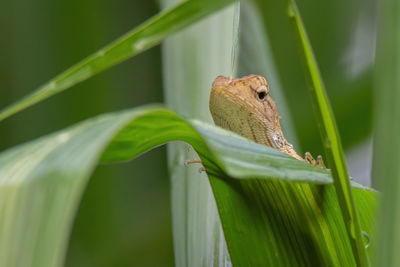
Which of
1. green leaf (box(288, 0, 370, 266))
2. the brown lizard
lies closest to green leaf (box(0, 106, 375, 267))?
green leaf (box(288, 0, 370, 266))

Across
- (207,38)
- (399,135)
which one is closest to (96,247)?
(207,38)

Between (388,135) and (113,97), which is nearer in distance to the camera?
(388,135)

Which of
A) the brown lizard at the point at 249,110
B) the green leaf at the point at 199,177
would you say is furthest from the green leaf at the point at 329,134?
the brown lizard at the point at 249,110

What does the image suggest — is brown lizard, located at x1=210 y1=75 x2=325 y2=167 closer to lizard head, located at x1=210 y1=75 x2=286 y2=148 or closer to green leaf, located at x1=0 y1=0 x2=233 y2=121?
lizard head, located at x1=210 y1=75 x2=286 y2=148

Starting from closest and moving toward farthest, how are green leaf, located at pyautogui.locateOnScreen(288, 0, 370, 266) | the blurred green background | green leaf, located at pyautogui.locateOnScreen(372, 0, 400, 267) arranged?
green leaf, located at pyautogui.locateOnScreen(372, 0, 400, 267) < green leaf, located at pyautogui.locateOnScreen(288, 0, 370, 266) < the blurred green background

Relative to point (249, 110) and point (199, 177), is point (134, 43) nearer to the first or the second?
point (199, 177)

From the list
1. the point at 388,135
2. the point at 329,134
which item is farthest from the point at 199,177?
the point at 388,135

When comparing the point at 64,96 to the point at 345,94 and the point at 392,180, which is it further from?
the point at 392,180
